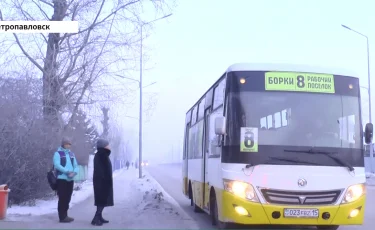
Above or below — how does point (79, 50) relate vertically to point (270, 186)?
above

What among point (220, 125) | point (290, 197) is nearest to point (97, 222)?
point (220, 125)

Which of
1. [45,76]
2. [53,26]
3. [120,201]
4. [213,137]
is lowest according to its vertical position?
[120,201]

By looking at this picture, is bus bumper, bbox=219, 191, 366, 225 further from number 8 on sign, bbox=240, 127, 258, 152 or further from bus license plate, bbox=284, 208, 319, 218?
number 8 on sign, bbox=240, 127, 258, 152

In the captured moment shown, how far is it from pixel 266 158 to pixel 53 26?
34.1 feet

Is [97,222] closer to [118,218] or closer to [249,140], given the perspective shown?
[118,218]

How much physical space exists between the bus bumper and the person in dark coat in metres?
2.70

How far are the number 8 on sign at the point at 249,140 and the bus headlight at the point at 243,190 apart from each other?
58cm

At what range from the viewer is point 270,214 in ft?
28.8

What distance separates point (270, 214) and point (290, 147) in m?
1.19

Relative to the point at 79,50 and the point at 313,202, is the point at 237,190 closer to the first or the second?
the point at 313,202

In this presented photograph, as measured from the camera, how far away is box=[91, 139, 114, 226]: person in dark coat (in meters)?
10.5

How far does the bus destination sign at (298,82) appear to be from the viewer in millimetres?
9352

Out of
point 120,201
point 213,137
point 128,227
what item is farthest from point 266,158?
point 120,201

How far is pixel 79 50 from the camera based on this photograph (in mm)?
17453
